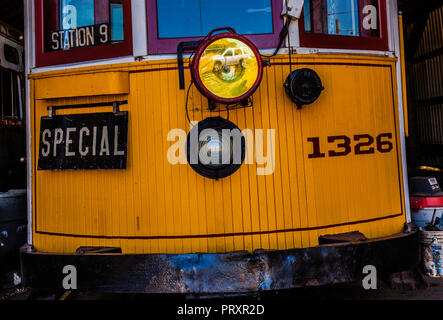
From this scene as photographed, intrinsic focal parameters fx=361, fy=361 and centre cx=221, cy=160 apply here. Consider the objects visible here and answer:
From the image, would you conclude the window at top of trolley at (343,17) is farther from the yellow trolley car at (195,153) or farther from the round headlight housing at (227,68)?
the round headlight housing at (227,68)

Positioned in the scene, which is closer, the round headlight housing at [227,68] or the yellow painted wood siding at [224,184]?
the round headlight housing at [227,68]

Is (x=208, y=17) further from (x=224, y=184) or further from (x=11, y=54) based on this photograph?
(x=11, y=54)

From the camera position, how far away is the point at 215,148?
88.0 inches

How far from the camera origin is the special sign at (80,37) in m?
2.44

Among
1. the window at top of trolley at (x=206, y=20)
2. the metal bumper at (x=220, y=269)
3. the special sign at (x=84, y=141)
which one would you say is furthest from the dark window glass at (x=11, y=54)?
the metal bumper at (x=220, y=269)

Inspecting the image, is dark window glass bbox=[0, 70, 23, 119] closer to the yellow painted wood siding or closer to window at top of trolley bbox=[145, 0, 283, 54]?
the yellow painted wood siding

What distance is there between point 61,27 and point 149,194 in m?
1.36

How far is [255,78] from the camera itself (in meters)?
2.06

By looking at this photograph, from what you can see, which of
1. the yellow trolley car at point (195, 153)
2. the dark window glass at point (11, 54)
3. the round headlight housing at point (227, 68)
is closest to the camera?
the round headlight housing at point (227, 68)

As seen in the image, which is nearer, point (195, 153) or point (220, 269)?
point (220, 269)

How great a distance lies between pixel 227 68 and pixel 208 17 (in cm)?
50

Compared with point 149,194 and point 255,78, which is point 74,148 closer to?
point 149,194

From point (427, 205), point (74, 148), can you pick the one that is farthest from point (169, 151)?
point (427, 205)

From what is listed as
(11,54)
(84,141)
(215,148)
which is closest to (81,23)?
(84,141)
